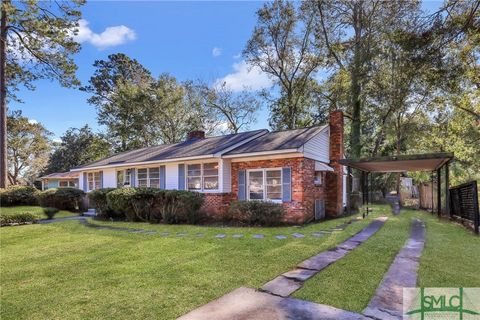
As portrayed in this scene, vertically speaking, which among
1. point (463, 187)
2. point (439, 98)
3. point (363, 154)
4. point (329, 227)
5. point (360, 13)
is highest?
point (360, 13)

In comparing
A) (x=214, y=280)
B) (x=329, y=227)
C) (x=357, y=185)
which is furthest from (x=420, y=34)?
(x=357, y=185)

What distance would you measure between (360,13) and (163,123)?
20.8 m

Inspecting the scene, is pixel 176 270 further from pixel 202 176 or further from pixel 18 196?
pixel 18 196

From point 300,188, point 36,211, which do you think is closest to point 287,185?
point 300,188

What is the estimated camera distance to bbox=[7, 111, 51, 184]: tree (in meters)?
35.3

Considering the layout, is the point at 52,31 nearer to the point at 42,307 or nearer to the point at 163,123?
the point at 163,123

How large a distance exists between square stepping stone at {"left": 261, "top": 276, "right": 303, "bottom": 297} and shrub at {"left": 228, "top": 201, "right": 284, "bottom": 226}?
244 inches

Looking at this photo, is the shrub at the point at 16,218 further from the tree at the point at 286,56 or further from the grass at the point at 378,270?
the tree at the point at 286,56

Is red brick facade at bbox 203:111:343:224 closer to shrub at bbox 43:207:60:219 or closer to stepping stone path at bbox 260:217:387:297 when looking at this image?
stepping stone path at bbox 260:217:387:297

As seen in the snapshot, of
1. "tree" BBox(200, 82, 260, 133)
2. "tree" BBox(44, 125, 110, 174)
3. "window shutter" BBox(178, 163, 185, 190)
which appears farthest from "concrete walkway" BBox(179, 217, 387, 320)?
"tree" BBox(44, 125, 110, 174)

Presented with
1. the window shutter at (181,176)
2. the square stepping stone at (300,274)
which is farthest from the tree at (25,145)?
the square stepping stone at (300,274)

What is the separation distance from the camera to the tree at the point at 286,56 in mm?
24594

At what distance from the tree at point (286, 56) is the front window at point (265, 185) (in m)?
14.6

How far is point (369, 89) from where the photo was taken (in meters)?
20.9
